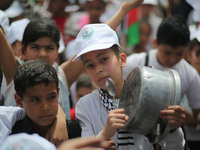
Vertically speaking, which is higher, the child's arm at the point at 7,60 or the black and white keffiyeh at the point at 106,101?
the child's arm at the point at 7,60

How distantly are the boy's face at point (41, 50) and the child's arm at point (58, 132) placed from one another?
2.75 ft

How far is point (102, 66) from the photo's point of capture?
97.2 inches

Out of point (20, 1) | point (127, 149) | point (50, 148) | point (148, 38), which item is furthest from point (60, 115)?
point (148, 38)

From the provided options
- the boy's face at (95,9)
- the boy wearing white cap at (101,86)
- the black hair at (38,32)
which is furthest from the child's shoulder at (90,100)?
the boy's face at (95,9)

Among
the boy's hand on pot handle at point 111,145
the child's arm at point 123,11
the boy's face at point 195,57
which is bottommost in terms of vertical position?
the boy's face at point 195,57

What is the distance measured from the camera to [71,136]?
8.30 feet

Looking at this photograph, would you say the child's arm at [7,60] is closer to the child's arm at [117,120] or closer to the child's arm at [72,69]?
the child's arm at [72,69]

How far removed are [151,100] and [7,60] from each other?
1627 millimetres

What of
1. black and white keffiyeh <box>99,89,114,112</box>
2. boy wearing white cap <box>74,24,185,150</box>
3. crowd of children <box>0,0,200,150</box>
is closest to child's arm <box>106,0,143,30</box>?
crowd of children <box>0,0,200,150</box>

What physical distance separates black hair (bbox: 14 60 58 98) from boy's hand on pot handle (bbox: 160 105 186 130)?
0.95 meters

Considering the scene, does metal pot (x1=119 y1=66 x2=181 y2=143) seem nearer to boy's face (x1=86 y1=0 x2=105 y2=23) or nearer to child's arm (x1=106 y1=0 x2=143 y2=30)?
child's arm (x1=106 y1=0 x2=143 y2=30)

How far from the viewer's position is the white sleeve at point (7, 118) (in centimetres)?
231

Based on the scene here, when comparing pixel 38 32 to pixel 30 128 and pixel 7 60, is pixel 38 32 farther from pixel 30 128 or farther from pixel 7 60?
pixel 30 128

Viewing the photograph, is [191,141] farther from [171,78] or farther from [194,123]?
[171,78]
